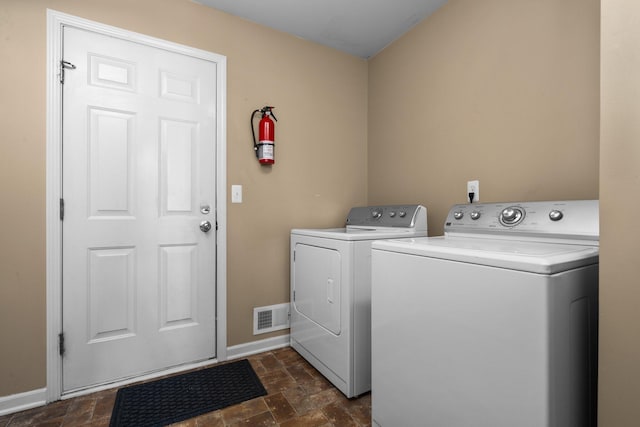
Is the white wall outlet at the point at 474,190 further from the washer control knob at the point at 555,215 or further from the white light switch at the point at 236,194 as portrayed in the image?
the white light switch at the point at 236,194

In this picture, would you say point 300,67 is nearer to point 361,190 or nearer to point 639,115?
point 361,190

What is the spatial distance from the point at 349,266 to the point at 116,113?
5.32 ft

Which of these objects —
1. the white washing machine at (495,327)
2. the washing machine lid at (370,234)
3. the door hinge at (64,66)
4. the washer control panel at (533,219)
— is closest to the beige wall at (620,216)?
the white washing machine at (495,327)

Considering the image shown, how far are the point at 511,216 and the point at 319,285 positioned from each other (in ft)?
3.60

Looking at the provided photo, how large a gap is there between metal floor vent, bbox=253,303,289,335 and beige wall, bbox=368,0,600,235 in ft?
3.98

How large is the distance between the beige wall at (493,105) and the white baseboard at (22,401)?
2.46 metres

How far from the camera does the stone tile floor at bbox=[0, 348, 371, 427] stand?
1432 mm

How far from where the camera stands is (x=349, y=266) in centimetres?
159

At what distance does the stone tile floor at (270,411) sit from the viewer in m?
1.43

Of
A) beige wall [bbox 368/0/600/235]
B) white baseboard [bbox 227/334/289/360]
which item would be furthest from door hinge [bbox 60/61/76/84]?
beige wall [bbox 368/0/600/235]

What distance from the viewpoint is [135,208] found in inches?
71.3

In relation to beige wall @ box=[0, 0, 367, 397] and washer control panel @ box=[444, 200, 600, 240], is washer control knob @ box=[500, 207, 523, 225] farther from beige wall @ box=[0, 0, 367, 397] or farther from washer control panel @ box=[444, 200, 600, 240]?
beige wall @ box=[0, 0, 367, 397]

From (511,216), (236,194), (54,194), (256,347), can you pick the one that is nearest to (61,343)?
(54,194)

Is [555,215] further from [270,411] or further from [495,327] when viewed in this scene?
[270,411]
